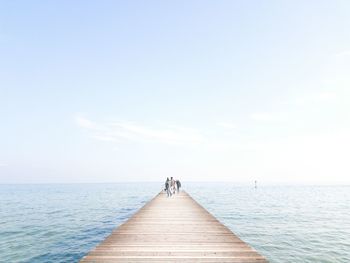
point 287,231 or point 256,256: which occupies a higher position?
point 256,256

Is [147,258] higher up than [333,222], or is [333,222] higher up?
[147,258]

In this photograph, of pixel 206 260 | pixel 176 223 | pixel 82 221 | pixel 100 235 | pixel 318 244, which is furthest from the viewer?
pixel 82 221

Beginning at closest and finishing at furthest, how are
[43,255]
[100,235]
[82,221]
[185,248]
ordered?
[185,248]
[43,255]
[100,235]
[82,221]

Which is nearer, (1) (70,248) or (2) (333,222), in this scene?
(1) (70,248)

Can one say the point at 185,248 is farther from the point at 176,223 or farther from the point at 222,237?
the point at 176,223

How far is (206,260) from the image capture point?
24.5 ft

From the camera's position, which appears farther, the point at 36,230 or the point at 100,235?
the point at 36,230

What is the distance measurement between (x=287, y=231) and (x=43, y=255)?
16477 mm

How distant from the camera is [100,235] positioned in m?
20.9

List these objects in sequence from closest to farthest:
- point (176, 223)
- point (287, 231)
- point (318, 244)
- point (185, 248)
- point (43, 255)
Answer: point (185, 248)
point (176, 223)
point (43, 255)
point (318, 244)
point (287, 231)

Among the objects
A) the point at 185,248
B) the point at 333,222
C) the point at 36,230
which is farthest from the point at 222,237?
the point at 333,222

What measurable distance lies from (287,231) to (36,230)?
62.7 ft

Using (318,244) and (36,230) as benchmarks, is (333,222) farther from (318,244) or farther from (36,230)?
(36,230)

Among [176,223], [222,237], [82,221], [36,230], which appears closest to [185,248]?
[222,237]
